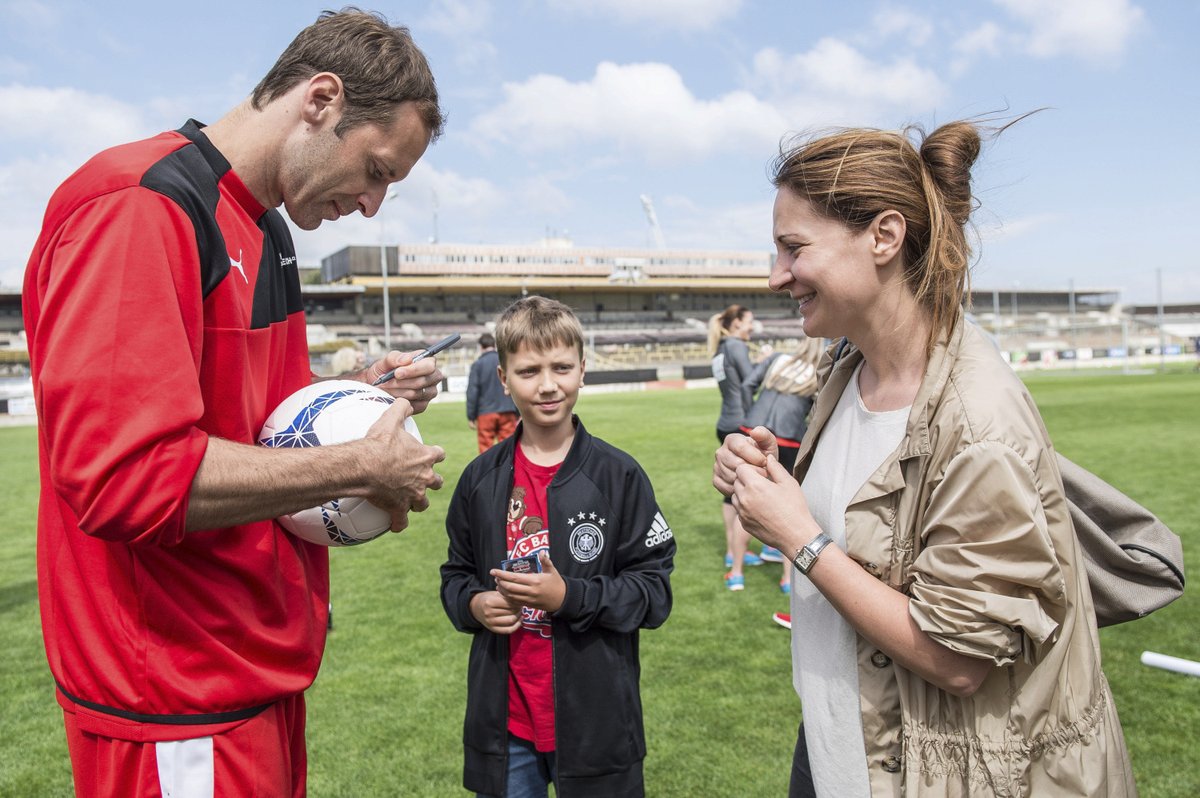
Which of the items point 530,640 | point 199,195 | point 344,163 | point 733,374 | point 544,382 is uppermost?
point 344,163

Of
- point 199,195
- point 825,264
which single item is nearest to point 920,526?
point 825,264

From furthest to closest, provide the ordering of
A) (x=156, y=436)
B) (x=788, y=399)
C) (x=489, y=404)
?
1. (x=489, y=404)
2. (x=788, y=399)
3. (x=156, y=436)

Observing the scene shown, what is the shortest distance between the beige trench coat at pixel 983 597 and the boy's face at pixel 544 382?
1283mm

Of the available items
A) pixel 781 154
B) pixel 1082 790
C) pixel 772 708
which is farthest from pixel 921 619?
pixel 772 708

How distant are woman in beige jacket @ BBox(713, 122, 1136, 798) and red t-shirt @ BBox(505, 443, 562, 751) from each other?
849mm

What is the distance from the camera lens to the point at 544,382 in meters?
2.92

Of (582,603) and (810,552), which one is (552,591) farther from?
(810,552)

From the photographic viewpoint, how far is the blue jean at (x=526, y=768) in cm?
262

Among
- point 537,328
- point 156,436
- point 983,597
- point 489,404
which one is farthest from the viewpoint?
point 489,404

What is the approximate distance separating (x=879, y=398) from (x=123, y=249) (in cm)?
163

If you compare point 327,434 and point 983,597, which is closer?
point 983,597

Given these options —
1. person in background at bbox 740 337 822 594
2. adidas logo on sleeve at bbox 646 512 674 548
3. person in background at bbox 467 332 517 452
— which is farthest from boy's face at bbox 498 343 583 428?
person in background at bbox 467 332 517 452

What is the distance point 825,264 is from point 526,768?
1.78 metres

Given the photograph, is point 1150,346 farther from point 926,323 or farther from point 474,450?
point 926,323
